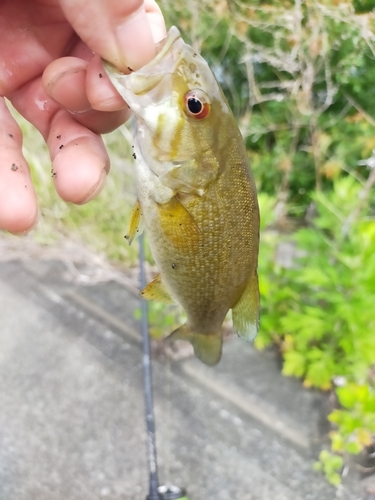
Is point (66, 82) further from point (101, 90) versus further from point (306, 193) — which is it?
point (306, 193)

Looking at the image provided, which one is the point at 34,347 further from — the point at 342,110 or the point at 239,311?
the point at 342,110

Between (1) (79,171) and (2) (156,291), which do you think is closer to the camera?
(1) (79,171)

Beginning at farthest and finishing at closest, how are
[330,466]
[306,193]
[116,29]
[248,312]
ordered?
1. [306,193]
2. [330,466]
3. [248,312]
4. [116,29]

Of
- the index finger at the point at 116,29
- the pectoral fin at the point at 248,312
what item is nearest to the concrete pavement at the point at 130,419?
the pectoral fin at the point at 248,312

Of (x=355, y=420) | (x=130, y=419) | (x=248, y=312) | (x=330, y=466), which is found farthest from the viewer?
(x=130, y=419)

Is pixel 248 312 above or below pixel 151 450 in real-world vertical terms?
above

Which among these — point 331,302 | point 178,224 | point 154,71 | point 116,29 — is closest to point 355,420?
point 331,302

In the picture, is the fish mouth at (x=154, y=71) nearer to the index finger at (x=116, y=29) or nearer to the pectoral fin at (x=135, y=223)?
the index finger at (x=116, y=29)
